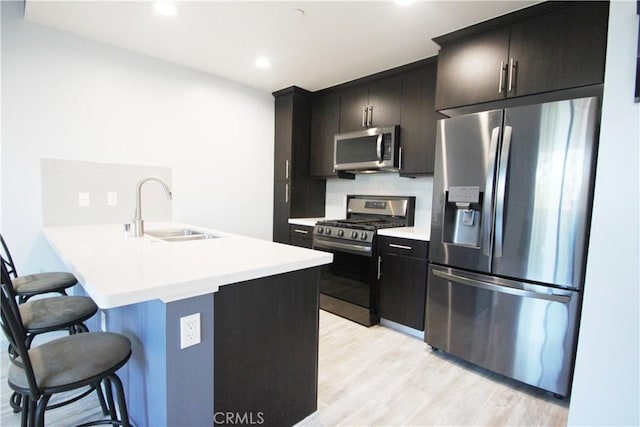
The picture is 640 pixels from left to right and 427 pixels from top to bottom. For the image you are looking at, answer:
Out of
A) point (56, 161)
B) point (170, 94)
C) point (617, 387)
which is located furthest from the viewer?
point (170, 94)

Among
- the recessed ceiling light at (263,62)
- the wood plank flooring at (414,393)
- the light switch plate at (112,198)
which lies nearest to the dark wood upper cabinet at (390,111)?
the recessed ceiling light at (263,62)

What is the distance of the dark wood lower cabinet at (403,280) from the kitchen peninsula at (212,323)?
1213 millimetres

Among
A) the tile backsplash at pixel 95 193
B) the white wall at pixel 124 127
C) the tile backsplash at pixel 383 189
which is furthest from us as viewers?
the tile backsplash at pixel 383 189

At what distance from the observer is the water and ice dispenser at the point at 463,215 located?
2072 millimetres

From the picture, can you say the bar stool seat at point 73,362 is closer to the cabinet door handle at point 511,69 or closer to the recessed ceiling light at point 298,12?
the recessed ceiling light at point 298,12

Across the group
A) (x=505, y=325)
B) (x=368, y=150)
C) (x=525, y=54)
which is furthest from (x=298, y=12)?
(x=505, y=325)

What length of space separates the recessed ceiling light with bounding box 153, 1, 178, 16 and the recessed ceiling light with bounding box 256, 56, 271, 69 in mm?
825

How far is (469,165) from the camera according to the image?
209 cm

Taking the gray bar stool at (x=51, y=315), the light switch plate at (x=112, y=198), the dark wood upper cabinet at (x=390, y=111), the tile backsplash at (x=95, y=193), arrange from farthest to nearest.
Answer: the dark wood upper cabinet at (x=390, y=111) < the light switch plate at (x=112, y=198) < the tile backsplash at (x=95, y=193) < the gray bar stool at (x=51, y=315)

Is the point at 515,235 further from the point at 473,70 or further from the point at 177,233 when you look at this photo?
the point at 177,233

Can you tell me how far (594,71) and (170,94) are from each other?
3181 mm

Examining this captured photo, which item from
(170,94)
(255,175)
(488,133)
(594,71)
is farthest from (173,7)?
(594,71)

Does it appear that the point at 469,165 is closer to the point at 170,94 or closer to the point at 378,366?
the point at 378,366

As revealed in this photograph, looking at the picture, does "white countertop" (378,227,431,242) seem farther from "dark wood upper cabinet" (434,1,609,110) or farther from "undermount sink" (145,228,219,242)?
"undermount sink" (145,228,219,242)
